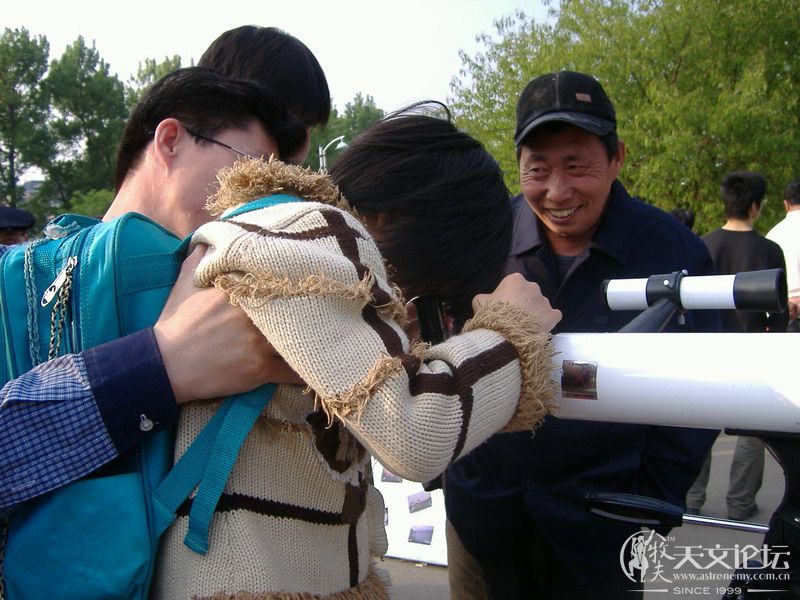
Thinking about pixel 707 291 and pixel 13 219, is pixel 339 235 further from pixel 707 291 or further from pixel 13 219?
pixel 13 219

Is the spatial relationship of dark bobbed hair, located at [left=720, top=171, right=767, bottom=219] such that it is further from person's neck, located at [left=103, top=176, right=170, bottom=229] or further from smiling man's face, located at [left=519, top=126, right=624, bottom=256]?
person's neck, located at [left=103, top=176, right=170, bottom=229]

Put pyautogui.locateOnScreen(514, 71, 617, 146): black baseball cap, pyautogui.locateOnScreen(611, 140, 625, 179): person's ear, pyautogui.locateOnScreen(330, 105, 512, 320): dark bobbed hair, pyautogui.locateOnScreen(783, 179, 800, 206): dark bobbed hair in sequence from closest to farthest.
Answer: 1. pyautogui.locateOnScreen(330, 105, 512, 320): dark bobbed hair
2. pyautogui.locateOnScreen(514, 71, 617, 146): black baseball cap
3. pyautogui.locateOnScreen(611, 140, 625, 179): person's ear
4. pyautogui.locateOnScreen(783, 179, 800, 206): dark bobbed hair

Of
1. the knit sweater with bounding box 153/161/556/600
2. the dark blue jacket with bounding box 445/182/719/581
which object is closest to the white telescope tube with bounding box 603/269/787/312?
the knit sweater with bounding box 153/161/556/600

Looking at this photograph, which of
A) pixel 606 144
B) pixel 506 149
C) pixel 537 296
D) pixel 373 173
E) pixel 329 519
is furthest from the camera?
pixel 506 149

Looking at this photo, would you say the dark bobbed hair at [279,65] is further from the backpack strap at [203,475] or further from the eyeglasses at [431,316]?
the backpack strap at [203,475]

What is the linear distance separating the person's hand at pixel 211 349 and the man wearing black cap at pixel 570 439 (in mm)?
1023

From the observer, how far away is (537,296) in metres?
1.18

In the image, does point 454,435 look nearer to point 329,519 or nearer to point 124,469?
point 329,519

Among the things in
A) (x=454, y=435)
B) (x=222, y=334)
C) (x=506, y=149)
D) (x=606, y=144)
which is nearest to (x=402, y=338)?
(x=454, y=435)

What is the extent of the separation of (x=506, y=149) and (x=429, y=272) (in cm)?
962

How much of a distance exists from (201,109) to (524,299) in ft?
2.25

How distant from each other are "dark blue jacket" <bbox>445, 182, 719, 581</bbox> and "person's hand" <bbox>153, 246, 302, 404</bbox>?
1.02 meters

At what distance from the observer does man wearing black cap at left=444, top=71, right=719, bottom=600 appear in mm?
1860

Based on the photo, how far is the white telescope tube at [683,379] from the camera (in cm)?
100
